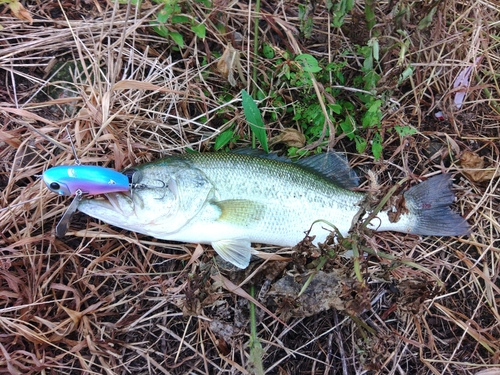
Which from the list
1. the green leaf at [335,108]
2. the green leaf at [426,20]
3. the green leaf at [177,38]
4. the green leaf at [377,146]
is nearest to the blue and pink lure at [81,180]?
the green leaf at [177,38]

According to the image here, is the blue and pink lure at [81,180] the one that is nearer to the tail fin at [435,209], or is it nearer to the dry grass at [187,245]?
the dry grass at [187,245]

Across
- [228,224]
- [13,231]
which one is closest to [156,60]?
[228,224]

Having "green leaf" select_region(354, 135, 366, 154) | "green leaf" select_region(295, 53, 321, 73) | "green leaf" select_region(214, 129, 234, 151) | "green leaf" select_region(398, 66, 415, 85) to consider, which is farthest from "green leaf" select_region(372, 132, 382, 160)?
"green leaf" select_region(214, 129, 234, 151)

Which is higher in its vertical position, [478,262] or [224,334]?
[478,262]

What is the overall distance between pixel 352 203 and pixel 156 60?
6.68 ft

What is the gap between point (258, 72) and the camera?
3365 millimetres

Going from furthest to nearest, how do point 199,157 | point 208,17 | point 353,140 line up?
point 353,140 < point 208,17 < point 199,157

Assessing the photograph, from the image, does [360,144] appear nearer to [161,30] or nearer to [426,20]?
[426,20]

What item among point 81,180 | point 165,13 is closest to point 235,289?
point 81,180

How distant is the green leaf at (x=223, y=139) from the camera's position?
3.19 metres

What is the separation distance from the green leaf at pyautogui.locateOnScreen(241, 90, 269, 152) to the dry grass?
177 mm

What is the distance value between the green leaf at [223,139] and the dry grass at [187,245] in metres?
0.10

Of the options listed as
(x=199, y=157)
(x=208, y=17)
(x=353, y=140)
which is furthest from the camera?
(x=353, y=140)

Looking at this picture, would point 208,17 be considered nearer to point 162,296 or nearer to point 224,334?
point 162,296
